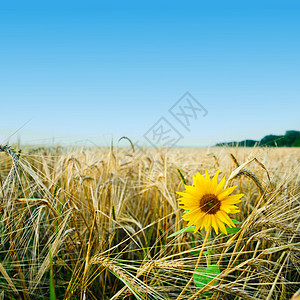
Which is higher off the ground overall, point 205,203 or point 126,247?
point 205,203

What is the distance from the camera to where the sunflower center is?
0.71 m

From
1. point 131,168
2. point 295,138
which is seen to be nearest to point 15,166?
point 131,168

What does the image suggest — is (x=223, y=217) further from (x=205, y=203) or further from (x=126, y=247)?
(x=126, y=247)

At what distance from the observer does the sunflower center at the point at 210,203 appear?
2.32ft

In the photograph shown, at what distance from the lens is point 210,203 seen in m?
0.71

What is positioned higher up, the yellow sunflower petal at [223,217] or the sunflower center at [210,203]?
the sunflower center at [210,203]

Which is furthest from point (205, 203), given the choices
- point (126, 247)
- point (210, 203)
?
point (126, 247)

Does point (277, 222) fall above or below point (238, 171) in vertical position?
below

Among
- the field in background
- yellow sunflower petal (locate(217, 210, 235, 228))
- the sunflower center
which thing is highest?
the sunflower center

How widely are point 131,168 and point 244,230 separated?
1.48 m

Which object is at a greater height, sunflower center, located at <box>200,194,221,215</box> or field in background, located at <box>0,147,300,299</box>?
sunflower center, located at <box>200,194,221,215</box>

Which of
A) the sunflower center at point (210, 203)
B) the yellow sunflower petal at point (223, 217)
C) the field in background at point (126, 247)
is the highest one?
the sunflower center at point (210, 203)

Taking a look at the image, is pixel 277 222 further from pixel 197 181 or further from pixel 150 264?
pixel 150 264

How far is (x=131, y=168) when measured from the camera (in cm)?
209
